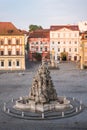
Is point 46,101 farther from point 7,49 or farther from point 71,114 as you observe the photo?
point 7,49

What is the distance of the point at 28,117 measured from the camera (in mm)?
25781

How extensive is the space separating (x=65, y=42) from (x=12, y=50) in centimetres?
3048

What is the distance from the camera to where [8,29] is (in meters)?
71.5

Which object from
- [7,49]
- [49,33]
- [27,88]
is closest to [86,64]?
[7,49]

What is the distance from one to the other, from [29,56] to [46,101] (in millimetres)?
71480

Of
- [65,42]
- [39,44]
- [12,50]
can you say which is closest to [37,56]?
[39,44]

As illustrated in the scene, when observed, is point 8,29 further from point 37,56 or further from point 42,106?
point 42,106

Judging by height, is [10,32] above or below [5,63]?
above

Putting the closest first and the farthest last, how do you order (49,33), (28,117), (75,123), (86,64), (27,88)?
(75,123) → (28,117) → (27,88) → (86,64) → (49,33)

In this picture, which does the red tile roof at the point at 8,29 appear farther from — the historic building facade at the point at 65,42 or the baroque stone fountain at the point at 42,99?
the baroque stone fountain at the point at 42,99

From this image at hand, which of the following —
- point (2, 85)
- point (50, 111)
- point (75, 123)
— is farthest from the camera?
point (2, 85)

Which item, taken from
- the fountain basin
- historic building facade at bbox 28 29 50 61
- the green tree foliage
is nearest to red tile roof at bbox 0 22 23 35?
the green tree foliage

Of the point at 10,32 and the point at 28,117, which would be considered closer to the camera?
the point at 28,117

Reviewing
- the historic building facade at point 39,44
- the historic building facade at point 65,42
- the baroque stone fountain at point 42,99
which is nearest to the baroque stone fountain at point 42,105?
the baroque stone fountain at point 42,99
